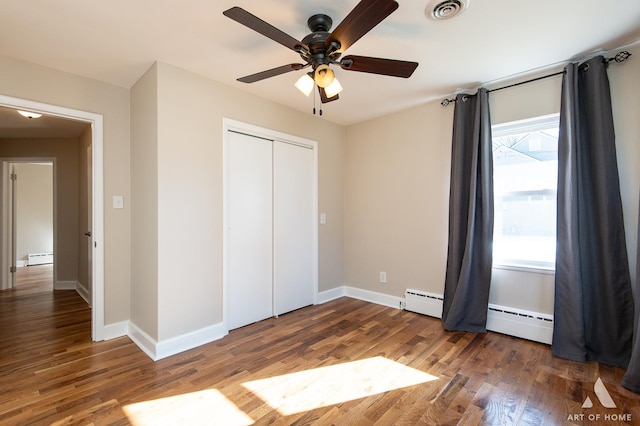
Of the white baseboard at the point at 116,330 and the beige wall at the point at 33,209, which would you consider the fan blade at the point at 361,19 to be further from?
the beige wall at the point at 33,209

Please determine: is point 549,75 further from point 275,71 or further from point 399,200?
point 275,71

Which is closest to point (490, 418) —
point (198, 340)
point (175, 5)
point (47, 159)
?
point (198, 340)

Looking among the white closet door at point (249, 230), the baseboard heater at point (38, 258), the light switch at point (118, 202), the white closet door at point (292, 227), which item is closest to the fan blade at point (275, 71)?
the white closet door at point (249, 230)

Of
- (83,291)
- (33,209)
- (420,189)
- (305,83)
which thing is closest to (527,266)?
(420,189)

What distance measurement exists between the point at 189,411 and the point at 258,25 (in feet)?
7.35

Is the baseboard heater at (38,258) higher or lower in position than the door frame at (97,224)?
lower

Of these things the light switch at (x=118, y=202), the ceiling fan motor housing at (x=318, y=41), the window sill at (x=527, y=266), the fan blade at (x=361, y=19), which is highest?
the ceiling fan motor housing at (x=318, y=41)

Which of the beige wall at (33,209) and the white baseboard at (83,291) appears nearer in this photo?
the white baseboard at (83,291)

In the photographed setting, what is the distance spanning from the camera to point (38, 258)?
6.79 m

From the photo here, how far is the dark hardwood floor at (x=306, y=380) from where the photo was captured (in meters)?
1.75

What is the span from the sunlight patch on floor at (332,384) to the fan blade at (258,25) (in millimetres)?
2184

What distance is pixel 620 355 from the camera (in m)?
2.25

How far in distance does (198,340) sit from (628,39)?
4.20 m

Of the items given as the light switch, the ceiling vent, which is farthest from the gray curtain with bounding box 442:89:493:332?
the light switch
